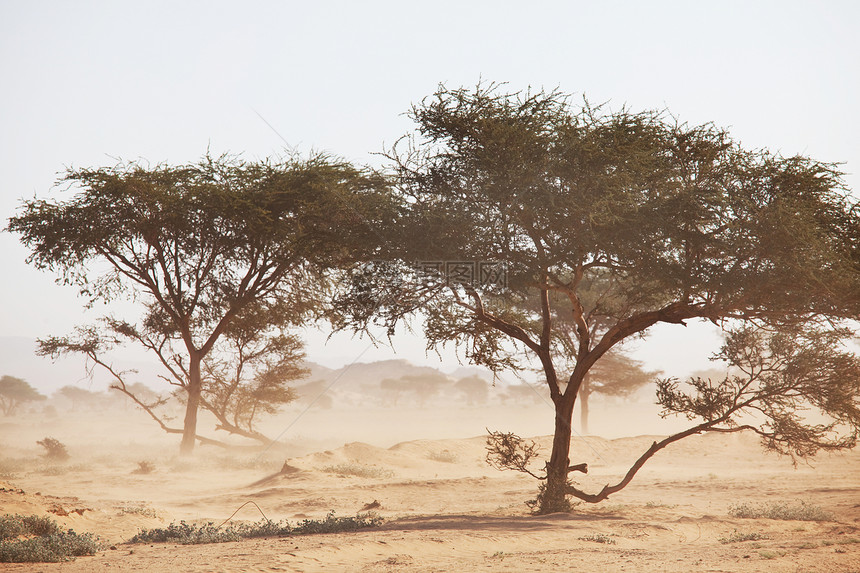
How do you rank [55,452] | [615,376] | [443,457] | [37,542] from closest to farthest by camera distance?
[37,542]
[443,457]
[55,452]
[615,376]

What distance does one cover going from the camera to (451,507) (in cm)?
1719

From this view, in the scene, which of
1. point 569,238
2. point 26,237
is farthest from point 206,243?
point 569,238

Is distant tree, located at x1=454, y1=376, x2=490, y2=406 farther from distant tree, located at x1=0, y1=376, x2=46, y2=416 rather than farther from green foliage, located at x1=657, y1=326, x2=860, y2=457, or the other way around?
green foliage, located at x1=657, y1=326, x2=860, y2=457

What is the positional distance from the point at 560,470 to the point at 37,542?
10.2 metres

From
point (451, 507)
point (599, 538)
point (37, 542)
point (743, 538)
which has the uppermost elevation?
point (743, 538)

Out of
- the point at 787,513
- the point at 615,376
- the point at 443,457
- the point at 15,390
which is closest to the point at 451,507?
the point at 787,513

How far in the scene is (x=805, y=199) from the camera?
43.9ft

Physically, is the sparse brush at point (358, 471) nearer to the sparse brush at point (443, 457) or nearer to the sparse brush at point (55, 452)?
the sparse brush at point (443, 457)

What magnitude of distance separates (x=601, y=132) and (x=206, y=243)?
53.1 feet

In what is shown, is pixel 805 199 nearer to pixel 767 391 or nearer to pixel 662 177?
pixel 662 177

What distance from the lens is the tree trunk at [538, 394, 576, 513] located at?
1475 centimetres

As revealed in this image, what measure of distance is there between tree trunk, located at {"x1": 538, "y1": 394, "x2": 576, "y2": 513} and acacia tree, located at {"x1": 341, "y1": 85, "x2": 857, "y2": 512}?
0.10ft

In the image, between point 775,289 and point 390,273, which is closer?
point 775,289

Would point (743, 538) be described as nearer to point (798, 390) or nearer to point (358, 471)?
point (798, 390)
